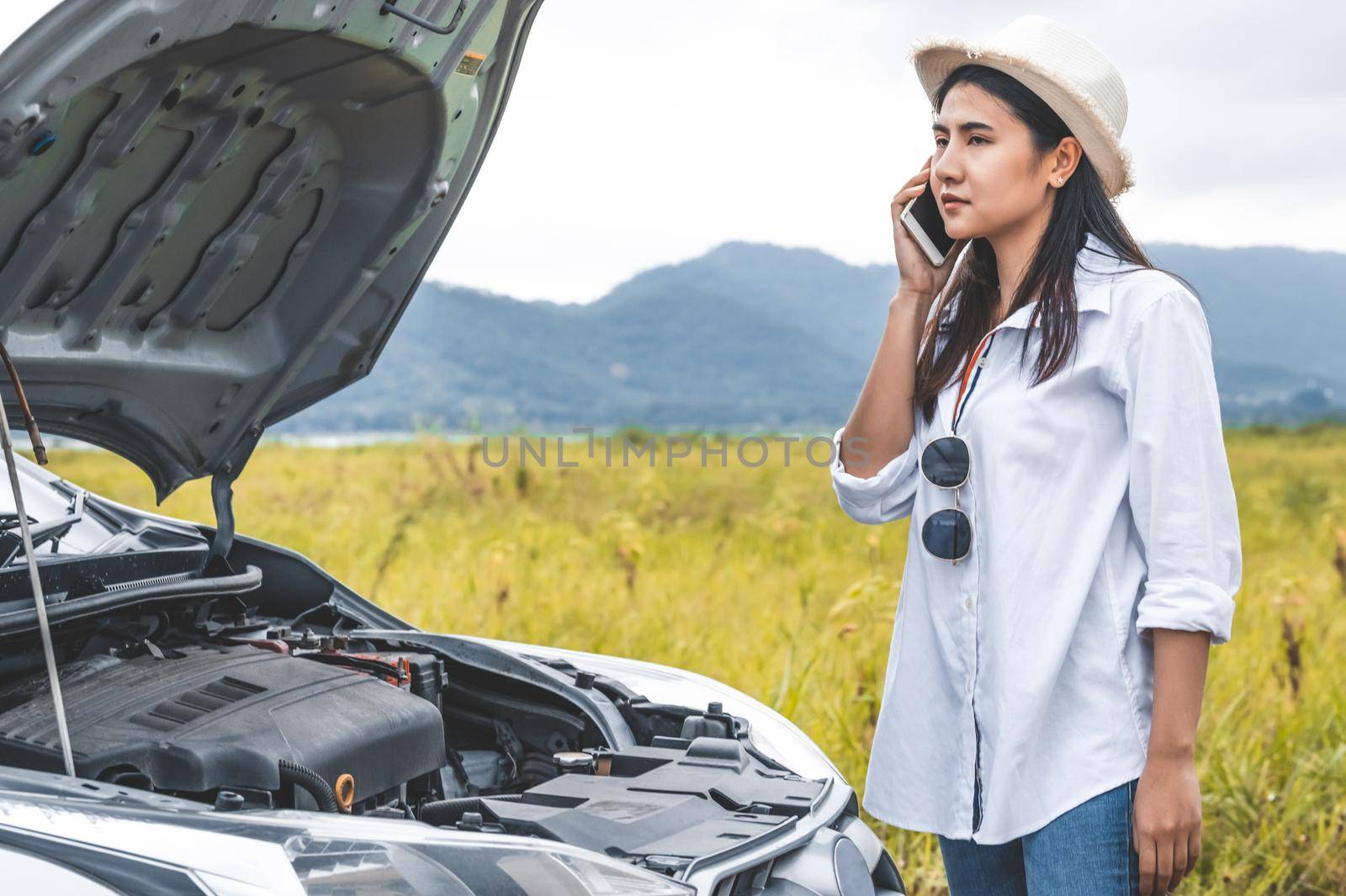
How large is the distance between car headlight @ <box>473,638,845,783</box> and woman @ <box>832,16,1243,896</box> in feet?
1.53

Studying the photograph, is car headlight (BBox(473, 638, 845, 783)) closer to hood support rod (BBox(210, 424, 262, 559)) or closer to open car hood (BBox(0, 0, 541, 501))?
hood support rod (BBox(210, 424, 262, 559))

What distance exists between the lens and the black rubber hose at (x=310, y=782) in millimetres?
1734

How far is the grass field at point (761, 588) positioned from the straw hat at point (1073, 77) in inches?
86.8

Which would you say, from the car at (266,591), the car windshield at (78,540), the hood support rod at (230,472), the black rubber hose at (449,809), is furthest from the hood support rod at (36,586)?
the hood support rod at (230,472)

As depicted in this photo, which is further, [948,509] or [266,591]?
[266,591]

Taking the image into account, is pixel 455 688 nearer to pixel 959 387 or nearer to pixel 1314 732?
pixel 959 387

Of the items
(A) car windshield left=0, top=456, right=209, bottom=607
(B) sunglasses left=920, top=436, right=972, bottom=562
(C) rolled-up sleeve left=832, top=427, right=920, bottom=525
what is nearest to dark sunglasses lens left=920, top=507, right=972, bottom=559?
(B) sunglasses left=920, top=436, right=972, bottom=562

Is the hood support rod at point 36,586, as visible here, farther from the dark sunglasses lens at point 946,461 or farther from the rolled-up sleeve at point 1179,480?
the rolled-up sleeve at point 1179,480

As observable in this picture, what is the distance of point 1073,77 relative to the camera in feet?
5.70

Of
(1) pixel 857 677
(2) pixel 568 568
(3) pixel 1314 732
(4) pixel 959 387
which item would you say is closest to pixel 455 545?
(2) pixel 568 568

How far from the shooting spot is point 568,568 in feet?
21.6

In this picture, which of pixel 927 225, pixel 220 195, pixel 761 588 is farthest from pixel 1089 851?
pixel 761 588

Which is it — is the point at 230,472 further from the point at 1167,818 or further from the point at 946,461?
the point at 1167,818

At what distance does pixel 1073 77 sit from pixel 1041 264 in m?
0.26
